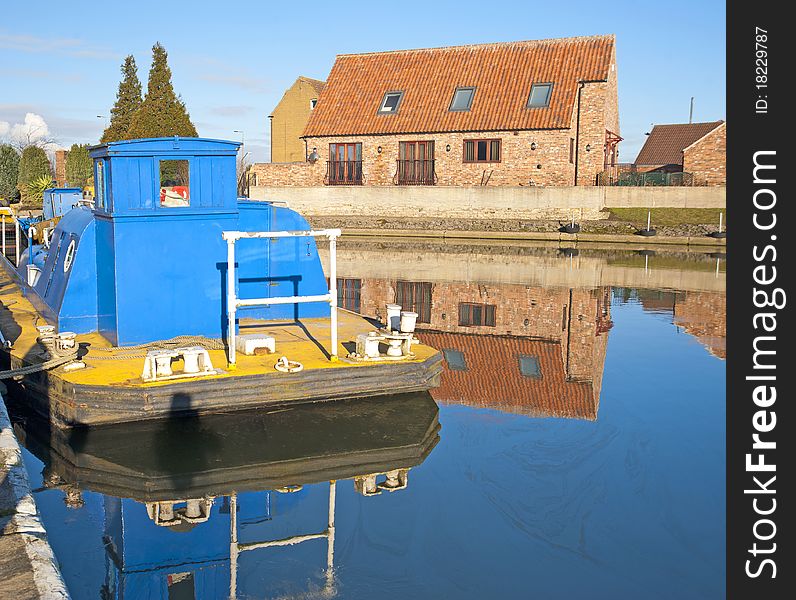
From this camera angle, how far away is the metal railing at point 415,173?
44756mm

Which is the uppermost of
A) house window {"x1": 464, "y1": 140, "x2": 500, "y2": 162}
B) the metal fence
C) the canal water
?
house window {"x1": 464, "y1": 140, "x2": 500, "y2": 162}

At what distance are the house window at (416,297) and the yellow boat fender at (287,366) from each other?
8.45 metres

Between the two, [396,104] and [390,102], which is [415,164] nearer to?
[396,104]

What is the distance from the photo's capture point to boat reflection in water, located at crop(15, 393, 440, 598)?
307 inches

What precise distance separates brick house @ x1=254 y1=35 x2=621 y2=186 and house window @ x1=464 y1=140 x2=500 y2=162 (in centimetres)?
5

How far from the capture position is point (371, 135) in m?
45.6

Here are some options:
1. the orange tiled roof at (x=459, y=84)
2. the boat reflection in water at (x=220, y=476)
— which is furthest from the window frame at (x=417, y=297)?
the orange tiled roof at (x=459, y=84)

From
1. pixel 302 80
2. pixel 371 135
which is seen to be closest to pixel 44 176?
pixel 302 80

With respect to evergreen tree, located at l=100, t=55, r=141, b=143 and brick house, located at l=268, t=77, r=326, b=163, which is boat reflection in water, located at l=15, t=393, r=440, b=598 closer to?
brick house, located at l=268, t=77, r=326, b=163

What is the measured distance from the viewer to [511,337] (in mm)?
18047

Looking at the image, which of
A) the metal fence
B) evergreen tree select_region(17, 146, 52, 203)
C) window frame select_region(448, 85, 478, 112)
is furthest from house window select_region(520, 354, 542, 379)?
evergreen tree select_region(17, 146, 52, 203)

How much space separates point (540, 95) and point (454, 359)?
30.0 m

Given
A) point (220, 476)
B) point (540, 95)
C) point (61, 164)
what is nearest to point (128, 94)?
point (61, 164)
